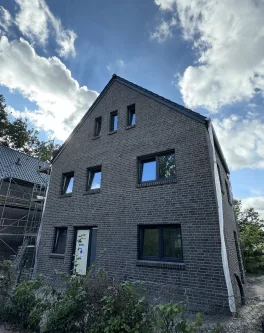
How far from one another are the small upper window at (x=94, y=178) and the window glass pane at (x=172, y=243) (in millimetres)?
4182

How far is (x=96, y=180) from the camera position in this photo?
974 cm

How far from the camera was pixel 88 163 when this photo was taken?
10.0m

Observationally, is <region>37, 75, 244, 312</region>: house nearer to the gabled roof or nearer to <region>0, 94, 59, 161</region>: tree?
the gabled roof

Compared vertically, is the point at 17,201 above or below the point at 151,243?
above

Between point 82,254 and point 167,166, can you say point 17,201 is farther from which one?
point 167,166

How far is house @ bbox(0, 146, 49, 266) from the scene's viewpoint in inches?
533

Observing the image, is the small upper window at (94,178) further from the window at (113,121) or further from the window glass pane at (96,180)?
the window at (113,121)

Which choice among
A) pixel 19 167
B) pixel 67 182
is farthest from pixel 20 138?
pixel 67 182

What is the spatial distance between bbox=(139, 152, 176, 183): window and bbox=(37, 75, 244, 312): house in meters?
0.04

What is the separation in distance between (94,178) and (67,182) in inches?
83.3

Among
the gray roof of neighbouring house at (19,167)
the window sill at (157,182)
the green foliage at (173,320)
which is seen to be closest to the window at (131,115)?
the window sill at (157,182)

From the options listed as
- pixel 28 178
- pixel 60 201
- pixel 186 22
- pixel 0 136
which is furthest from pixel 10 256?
pixel 186 22

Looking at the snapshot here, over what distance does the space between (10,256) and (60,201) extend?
23.0 ft

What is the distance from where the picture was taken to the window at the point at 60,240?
9.45 m
